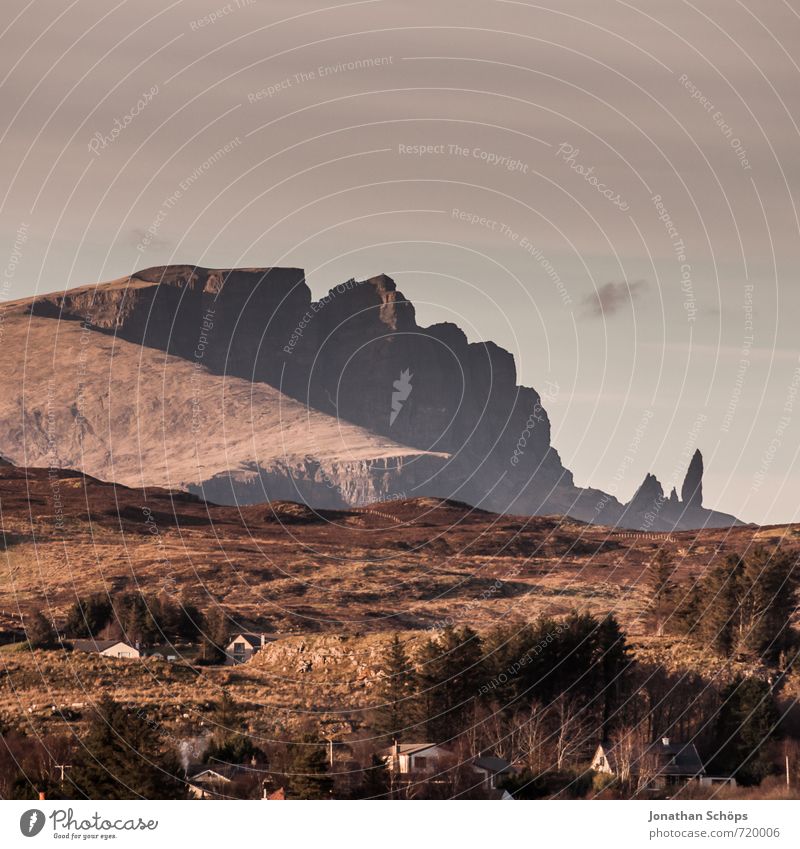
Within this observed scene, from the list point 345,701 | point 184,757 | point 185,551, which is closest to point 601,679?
point 345,701

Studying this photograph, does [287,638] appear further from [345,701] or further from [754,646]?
[754,646]

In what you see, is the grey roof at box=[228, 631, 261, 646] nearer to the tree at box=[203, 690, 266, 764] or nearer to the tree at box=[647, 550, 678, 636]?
the tree at box=[203, 690, 266, 764]

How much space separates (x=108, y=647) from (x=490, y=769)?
52860mm

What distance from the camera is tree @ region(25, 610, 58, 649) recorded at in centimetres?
13200

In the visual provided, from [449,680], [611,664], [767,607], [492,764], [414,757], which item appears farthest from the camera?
[767,607]

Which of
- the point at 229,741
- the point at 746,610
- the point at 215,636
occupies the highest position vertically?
the point at 746,610

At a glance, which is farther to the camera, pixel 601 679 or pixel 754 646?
pixel 754 646

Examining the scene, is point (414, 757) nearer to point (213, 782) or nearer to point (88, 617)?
point (213, 782)

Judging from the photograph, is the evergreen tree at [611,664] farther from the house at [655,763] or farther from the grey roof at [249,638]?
the grey roof at [249,638]

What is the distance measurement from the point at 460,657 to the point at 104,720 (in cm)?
2591

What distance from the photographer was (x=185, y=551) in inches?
7638

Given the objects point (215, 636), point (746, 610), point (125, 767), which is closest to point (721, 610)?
point (746, 610)

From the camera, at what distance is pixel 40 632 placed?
450ft

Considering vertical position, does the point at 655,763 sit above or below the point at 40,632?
below
